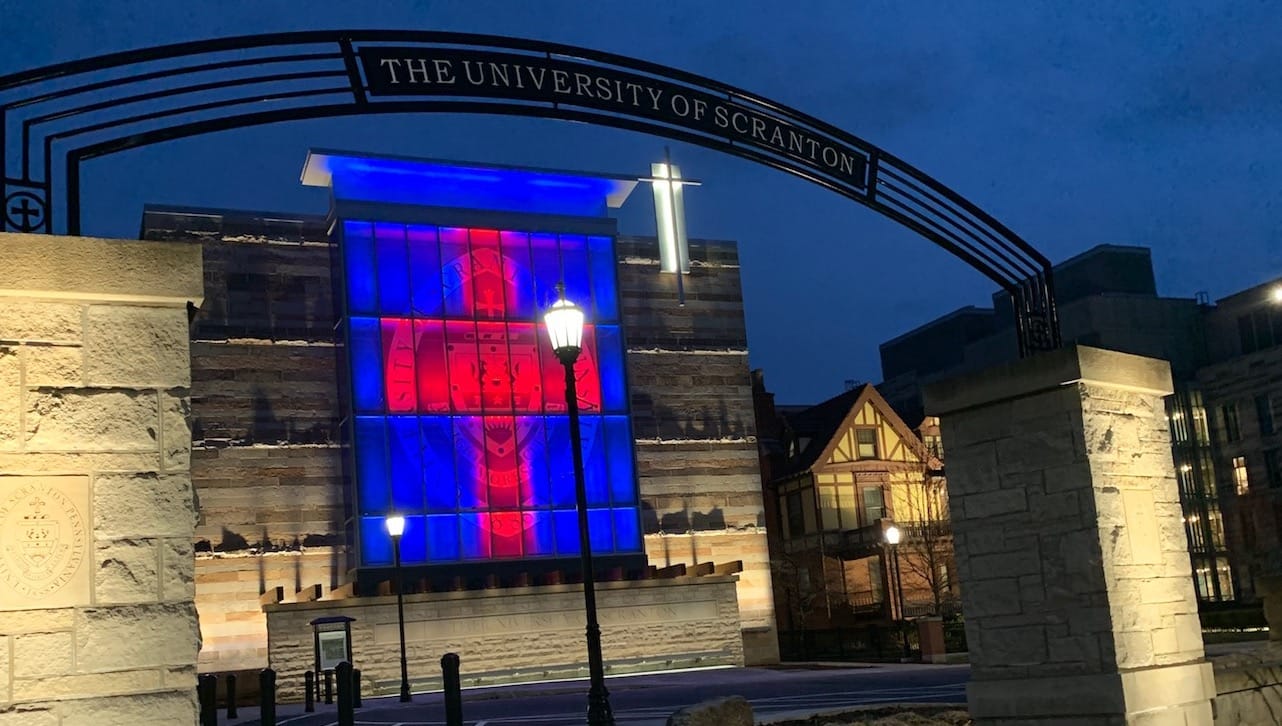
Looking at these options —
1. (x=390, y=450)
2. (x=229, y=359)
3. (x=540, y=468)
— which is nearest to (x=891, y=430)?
(x=540, y=468)

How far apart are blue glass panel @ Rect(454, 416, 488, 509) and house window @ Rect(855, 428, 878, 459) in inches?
839

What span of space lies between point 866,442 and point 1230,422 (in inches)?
1030

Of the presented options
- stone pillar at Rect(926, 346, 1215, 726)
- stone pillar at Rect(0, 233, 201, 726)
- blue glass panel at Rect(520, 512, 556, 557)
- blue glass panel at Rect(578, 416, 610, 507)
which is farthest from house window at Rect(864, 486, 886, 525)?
stone pillar at Rect(0, 233, 201, 726)

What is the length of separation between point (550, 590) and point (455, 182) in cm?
1399

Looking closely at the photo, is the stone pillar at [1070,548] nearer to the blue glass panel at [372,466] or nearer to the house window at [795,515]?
Answer: the blue glass panel at [372,466]

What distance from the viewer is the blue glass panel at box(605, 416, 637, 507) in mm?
44219

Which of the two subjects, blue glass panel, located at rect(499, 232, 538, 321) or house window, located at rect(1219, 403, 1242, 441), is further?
house window, located at rect(1219, 403, 1242, 441)

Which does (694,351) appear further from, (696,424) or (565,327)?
(565,327)

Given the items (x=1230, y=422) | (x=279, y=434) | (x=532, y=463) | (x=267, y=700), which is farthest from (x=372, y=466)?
(x=1230, y=422)

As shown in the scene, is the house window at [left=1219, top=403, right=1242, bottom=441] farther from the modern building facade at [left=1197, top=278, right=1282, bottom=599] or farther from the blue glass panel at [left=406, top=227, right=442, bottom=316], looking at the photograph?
the blue glass panel at [left=406, top=227, right=442, bottom=316]

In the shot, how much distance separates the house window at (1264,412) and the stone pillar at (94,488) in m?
70.3

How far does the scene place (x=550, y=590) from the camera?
40125mm

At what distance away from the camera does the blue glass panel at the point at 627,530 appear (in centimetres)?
4381

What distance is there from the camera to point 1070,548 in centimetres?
1159
